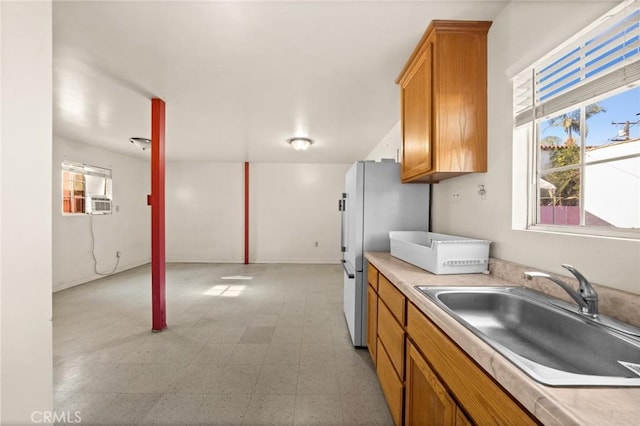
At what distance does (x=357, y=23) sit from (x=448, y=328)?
1.76 m

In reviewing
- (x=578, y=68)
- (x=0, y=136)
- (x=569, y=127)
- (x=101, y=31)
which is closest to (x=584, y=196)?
(x=569, y=127)

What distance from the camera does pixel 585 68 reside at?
1.09m

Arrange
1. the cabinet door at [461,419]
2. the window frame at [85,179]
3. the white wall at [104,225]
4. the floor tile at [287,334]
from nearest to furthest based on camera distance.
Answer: the cabinet door at [461,419], the floor tile at [287,334], the white wall at [104,225], the window frame at [85,179]

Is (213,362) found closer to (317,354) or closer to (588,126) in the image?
(317,354)

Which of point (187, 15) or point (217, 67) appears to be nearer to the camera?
point (187, 15)

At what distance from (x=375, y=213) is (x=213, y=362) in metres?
1.92

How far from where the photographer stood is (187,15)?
1549 mm

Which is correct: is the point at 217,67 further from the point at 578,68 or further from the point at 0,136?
the point at 578,68

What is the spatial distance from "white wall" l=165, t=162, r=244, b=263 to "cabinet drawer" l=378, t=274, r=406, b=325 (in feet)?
17.2

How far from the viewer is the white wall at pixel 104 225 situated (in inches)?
160

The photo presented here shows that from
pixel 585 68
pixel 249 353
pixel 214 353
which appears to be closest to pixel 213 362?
pixel 214 353

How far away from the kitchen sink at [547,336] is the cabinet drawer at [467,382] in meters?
0.09

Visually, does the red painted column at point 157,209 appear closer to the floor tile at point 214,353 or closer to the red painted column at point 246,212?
the floor tile at point 214,353

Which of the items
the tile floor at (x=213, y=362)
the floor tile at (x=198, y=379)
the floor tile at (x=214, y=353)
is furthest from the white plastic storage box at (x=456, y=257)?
the floor tile at (x=214, y=353)
